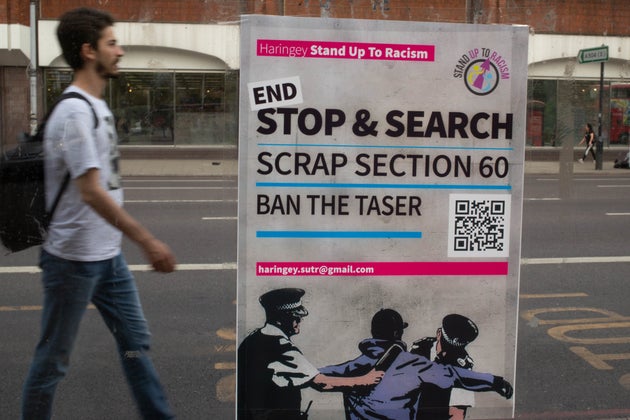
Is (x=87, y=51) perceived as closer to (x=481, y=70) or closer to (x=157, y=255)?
(x=157, y=255)

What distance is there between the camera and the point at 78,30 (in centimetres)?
298

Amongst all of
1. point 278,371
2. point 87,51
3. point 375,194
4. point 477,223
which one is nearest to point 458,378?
point 477,223

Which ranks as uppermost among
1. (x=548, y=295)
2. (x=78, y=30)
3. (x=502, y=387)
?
(x=78, y=30)

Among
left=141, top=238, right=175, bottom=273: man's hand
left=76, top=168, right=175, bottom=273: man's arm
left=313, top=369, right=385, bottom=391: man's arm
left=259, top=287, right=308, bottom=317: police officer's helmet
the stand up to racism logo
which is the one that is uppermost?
the stand up to racism logo

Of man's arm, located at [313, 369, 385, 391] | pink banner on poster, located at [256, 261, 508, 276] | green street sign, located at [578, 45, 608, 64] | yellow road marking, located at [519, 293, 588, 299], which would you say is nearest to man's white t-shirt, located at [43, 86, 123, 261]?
pink banner on poster, located at [256, 261, 508, 276]

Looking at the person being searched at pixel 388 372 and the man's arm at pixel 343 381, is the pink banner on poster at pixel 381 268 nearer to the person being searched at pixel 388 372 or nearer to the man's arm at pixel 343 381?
the person being searched at pixel 388 372

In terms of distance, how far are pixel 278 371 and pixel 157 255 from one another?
811 millimetres

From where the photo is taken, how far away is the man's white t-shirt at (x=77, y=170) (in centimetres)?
282

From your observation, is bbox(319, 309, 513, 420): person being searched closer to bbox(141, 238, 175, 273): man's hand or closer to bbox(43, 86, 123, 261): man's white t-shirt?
bbox(141, 238, 175, 273): man's hand

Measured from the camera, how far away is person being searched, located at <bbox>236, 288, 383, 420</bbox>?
10.6 feet

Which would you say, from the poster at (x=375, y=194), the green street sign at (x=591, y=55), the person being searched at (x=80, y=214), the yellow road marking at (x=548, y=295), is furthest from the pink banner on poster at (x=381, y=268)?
the yellow road marking at (x=548, y=295)

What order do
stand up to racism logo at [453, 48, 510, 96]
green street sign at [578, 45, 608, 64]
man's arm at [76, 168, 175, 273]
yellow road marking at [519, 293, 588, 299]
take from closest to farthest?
man's arm at [76, 168, 175, 273] < stand up to racism logo at [453, 48, 510, 96] < green street sign at [578, 45, 608, 64] < yellow road marking at [519, 293, 588, 299]

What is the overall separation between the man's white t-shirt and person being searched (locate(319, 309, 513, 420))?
1.14 metres

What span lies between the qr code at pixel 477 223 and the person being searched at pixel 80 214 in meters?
1.26
